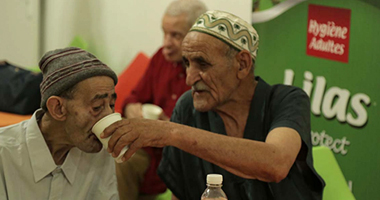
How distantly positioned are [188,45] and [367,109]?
1.33 m

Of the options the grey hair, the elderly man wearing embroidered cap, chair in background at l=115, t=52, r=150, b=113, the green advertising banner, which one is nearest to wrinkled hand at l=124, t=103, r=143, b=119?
the grey hair

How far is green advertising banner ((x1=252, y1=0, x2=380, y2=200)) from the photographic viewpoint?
301 centimetres

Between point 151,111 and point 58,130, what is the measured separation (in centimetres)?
146

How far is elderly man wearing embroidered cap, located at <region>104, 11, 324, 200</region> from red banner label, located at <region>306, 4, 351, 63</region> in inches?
38.2

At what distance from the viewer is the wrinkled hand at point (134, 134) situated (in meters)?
1.68

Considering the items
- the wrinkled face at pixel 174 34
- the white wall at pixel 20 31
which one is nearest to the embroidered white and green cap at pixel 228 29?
the wrinkled face at pixel 174 34

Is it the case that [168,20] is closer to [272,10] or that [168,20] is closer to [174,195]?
[272,10]

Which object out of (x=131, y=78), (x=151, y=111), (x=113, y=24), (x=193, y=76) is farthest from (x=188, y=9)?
(x=113, y=24)

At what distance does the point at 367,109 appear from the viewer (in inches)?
119

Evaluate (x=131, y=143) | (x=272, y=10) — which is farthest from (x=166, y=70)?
(x=131, y=143)

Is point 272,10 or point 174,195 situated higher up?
point 272,10

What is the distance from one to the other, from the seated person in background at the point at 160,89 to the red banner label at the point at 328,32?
766 millimetres

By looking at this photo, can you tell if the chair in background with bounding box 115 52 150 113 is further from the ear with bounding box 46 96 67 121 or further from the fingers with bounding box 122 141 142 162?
the fingers with bounding box 122 141 142 162

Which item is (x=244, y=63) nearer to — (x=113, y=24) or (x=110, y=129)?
(x=110, y=129)
